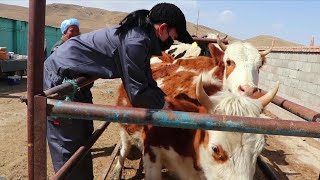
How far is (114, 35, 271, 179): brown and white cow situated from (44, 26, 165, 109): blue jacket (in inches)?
22.8

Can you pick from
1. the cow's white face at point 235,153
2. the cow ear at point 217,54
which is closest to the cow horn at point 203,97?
the cow's white face at point 235,153

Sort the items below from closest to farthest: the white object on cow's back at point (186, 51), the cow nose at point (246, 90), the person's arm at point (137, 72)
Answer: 1. the person's arm at point (137, 72)
2. the cow nose at point (246, 90)
3. the white object on cow's back at point (186, 51)

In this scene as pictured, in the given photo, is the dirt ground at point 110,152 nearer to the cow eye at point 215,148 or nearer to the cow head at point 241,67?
the cow head at point 241,67

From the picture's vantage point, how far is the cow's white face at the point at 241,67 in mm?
4125

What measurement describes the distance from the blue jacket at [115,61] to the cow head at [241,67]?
1879 millimetres

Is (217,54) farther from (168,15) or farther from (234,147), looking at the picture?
(234,147)

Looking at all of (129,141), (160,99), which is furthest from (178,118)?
(129,141)

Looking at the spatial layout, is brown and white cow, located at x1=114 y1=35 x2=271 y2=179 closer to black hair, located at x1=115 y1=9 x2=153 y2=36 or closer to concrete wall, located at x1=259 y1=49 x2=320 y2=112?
black hair, located at x1=115 y1=9 x2=153 y2=36

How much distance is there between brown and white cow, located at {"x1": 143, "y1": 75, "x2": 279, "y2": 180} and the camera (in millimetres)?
2320

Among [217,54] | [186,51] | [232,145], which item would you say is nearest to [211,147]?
[232,145]

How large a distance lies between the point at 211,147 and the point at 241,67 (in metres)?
2.21

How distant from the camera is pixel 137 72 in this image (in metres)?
2.20

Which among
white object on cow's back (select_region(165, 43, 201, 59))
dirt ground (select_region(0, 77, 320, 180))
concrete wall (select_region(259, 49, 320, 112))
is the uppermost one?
white object on cow's back (select_region(165, 43, 201, 59))

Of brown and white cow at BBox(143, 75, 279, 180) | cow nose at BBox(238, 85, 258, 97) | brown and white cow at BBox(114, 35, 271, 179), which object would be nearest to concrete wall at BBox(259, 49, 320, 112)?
brown and white cow at BBox(114, 35, 271, 179)
